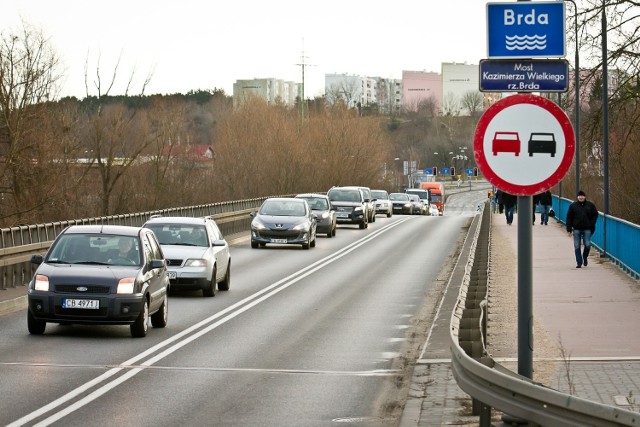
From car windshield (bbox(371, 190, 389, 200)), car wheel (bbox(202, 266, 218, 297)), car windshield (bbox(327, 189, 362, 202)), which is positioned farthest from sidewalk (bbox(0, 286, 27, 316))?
car windshield (bbox(371, 190, 389, 200))

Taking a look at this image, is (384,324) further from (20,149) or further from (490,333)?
(20,149)

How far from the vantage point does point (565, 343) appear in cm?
1666

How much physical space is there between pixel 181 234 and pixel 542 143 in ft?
59.0

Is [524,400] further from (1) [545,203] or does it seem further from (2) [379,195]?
(2) [379,195]

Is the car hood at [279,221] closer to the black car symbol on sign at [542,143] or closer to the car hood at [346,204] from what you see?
the car hood at [346,204]

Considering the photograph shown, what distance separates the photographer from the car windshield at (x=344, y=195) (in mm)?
59125

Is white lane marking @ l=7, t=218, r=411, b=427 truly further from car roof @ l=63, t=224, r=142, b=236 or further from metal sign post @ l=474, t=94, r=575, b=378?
metal sign post @ l=474, t=94, r=575, b=378

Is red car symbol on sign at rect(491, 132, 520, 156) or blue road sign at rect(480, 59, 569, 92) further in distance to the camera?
blue road sign at rect(480, 59, 569, 92)

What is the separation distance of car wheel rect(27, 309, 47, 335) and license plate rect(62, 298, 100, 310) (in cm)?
55

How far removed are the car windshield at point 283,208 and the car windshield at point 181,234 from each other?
1659cm

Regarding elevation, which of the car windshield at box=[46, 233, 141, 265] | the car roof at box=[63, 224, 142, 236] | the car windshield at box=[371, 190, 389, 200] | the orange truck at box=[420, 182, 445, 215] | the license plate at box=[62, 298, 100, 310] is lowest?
the orange truck at box=[420, 182, 445, 215]

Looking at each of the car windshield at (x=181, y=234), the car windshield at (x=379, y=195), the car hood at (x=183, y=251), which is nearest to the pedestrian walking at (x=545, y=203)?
the car windshield at (x=379, y=195)

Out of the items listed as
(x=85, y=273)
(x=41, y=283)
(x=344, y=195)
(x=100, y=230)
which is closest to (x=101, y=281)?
(x=85, y=273)

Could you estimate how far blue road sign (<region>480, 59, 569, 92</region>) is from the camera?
8.71m
